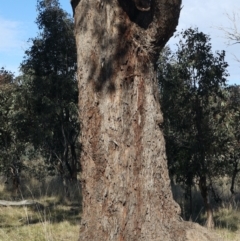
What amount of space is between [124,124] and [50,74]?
36.1 feet

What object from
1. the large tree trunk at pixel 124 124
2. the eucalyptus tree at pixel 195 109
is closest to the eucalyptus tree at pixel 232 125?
the eucalyptus tree at pixel 195 109

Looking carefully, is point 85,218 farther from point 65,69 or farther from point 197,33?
point 65,69

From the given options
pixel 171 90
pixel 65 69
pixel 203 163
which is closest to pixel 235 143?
pixel 203 163

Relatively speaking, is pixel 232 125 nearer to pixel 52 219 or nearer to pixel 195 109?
pixel 195 109

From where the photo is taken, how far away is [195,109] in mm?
12695

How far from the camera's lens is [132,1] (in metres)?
5.63

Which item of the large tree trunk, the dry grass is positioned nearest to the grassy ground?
the dry grass

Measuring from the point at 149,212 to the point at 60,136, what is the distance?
12.7m

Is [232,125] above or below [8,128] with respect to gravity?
below

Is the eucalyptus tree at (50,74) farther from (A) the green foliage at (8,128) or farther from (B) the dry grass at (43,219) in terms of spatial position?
(B) the dry grass at (43,219)

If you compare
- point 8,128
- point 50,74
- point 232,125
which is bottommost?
point 232,125

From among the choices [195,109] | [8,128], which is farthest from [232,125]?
[8,128]

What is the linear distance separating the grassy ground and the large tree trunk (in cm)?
225

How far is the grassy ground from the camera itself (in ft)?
29.7
